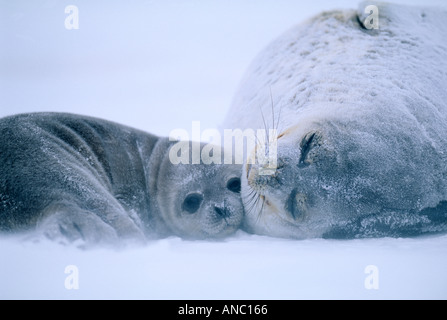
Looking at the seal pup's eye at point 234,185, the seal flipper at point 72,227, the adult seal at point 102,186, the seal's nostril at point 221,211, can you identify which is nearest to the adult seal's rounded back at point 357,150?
the seal's nostril at point 221,211

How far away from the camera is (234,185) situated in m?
4.07

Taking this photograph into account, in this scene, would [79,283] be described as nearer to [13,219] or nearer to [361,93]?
[13,219]

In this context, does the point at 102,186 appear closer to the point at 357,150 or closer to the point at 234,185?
the point at 234,185

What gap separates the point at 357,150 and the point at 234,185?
119cm

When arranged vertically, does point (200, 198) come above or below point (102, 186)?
below

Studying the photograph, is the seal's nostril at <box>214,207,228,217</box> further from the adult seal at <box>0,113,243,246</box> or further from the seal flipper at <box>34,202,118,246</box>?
the seal flipper at <box>34,202,118,246</box>

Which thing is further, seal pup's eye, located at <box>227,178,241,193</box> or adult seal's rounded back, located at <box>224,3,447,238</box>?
seal pup's eye, located at <box>227,178,241,193</box>

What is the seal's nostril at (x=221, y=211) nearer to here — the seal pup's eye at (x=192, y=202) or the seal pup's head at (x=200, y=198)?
the seal pup's head at (x=200, y=198)

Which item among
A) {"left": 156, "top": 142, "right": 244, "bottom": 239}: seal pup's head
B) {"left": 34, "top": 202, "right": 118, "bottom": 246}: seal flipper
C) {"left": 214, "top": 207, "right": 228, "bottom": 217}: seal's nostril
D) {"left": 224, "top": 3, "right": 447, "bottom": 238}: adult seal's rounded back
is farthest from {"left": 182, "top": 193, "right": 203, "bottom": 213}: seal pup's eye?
{"left": 34, "top": 202, "right": 118, "bottom": 246}: seal flipper

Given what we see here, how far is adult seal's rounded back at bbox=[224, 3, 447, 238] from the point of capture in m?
3.16

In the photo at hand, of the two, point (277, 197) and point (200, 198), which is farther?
point (200, 198)

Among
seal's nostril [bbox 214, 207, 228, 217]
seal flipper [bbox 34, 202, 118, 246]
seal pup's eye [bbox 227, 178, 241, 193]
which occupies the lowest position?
seal's nostril [bbox 214, 207, 228, 217]

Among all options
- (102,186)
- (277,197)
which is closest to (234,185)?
(277,197)
